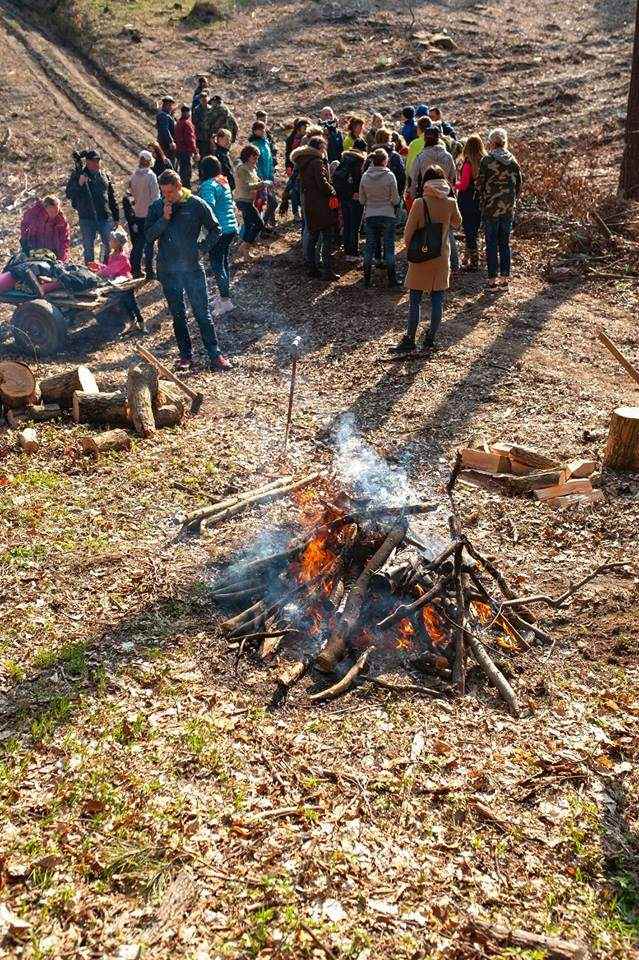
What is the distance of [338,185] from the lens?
12500 mm

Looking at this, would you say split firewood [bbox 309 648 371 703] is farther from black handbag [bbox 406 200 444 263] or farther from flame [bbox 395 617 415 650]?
black handbag [bbox 406 200 444 263]

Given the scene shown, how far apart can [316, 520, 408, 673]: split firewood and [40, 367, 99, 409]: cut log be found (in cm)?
441

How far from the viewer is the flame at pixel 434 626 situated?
18.5ft

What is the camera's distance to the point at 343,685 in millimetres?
5203

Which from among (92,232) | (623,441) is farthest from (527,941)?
(92,232)

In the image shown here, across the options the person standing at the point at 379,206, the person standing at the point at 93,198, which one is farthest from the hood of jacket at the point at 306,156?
the person standing at the point at 93,198

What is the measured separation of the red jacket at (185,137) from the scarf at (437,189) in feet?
30.1

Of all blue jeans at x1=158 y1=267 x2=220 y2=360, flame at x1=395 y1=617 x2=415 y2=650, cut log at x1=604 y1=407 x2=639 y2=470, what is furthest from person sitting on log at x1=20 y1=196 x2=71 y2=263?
flame at x1=395 y1=617 x2=415 y2=650

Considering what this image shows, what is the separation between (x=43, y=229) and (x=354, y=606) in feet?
29.8

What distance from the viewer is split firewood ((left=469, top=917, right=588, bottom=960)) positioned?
144 inches

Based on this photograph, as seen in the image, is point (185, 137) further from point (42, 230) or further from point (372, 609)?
point (372, 609)

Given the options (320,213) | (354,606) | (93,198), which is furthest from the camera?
(93,198)

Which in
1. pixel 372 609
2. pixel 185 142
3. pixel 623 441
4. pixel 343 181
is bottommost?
pixel 372 609

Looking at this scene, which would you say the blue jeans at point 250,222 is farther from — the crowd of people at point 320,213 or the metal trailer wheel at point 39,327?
the metal trailer wheel at point 39,327
